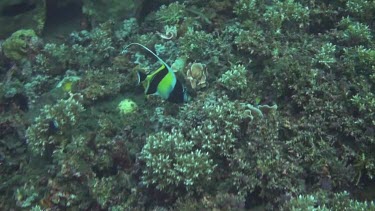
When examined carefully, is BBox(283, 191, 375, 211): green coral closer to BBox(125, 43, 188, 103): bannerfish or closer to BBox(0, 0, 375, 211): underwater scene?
BBox(0, 0, 375, 211): underwater scene

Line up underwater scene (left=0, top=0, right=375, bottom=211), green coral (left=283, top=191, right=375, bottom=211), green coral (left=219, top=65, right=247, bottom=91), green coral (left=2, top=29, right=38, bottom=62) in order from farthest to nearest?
green coral (left=2, top=29, right=38, bottom=62) → green coral (left=219, top=65, right=247, bottom=91) → underwater scene (left=0, top=0, right=375, bottom=211) → green coral (left=283, top=191, right=375, bottom=211)

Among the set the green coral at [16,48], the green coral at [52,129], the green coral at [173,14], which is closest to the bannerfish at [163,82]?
the green coral at [52,129]

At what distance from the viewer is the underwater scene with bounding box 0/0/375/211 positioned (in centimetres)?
462

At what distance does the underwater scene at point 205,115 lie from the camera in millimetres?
4617

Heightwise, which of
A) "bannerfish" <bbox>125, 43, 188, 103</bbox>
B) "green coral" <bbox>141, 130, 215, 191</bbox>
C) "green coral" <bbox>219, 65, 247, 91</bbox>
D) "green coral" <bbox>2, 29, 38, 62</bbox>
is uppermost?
"bannerfish" <bbox>125, 43, 188, 103</bbox>

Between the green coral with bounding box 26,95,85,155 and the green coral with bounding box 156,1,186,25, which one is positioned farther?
the green coral with bounding box 156,1,186,25

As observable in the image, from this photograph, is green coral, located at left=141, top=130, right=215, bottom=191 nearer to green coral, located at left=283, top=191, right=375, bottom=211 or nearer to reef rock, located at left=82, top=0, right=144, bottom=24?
green coral, located at left=283, top=191, right=375, bottom=211

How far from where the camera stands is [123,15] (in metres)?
8.30

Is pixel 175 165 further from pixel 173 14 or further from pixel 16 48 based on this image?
pixel 16 48

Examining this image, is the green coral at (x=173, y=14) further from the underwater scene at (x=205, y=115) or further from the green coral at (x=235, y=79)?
the green coral at (x=235, y=79)

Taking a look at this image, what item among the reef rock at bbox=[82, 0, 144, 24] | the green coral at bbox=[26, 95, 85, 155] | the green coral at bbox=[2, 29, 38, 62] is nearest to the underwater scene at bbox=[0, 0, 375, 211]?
the green coral at bbox=[26, 95, 85, 155]

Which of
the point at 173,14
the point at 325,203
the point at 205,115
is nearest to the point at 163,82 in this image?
the point at 205,115

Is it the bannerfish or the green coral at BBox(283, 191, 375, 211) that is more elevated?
the bannerfish

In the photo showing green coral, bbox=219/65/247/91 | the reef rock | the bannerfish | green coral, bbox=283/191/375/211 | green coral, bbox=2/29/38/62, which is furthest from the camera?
the reef rock
